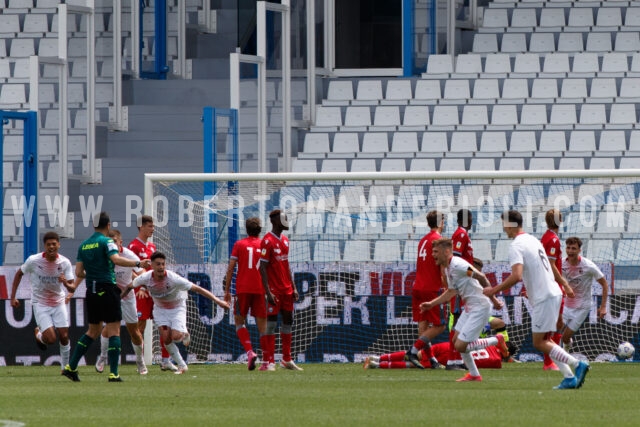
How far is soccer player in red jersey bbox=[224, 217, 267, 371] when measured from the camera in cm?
1598

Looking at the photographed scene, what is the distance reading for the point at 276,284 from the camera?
1595cm

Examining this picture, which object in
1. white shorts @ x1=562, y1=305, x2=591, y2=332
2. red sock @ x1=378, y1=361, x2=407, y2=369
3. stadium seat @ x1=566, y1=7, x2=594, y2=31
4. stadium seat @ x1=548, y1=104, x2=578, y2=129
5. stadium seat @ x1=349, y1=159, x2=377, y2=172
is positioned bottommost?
red sock @ x1=378, y1=361, x2=407, y2=369

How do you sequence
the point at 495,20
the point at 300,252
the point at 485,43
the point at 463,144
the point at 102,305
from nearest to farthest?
the point at 102,305 → the point at 300,252 → the point at 463,144 → the point at 485,43 → the point at 495,20

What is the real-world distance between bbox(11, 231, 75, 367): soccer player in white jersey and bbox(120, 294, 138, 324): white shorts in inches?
24.4

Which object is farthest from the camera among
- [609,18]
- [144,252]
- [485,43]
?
[485,43]

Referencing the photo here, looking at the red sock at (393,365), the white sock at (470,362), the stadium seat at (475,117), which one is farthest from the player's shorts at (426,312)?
the stadium seat at (475,117)

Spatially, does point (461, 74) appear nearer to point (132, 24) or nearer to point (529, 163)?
point (529, 163)

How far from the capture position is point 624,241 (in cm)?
1773

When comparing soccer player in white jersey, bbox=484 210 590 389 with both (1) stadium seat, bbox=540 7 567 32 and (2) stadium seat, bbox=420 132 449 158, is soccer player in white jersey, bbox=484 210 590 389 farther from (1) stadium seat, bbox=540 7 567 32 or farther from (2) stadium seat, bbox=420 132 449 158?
(1) stadium seat, bbox=540 7 567 32

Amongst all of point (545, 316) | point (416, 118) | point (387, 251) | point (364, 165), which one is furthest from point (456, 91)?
point (545, 316)

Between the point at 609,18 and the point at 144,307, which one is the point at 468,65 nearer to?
the point at 609,18

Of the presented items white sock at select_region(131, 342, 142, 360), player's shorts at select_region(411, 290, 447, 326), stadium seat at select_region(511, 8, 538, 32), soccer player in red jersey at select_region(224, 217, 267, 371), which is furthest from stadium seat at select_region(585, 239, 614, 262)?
stadium seat at select_region(511, 8, 538, 32)

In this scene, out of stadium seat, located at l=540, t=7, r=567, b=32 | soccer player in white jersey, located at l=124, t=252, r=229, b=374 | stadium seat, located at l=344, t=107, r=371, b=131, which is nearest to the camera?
soccer player in white jersey, located at l=124, t=252, r=229, b=374

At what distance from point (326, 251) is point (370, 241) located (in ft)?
1.97
